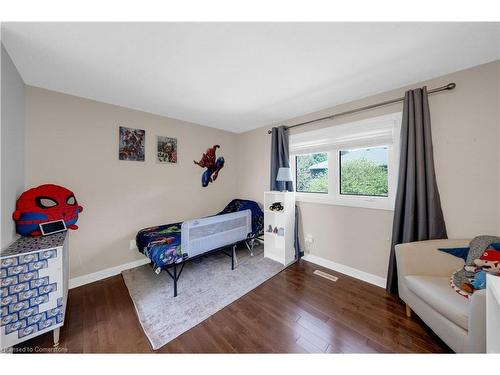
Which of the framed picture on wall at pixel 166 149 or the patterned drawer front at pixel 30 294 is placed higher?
the framed picture on wall at pixel 166 149

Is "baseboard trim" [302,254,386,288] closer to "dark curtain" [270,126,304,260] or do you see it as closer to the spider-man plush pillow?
"dark curtain" [270,126,304,260]

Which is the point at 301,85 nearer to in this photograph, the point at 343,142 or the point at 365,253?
the point at 343,142

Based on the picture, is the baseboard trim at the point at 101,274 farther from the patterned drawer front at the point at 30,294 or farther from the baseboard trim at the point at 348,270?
the baseboard trim at the point at 348,270

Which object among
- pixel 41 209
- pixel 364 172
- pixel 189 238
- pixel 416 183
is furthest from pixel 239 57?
pixel 41 209

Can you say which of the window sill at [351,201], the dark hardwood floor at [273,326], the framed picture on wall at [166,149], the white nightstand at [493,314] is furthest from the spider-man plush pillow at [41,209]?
the white nightstand at [493,314]

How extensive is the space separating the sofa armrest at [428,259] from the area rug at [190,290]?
1417mm

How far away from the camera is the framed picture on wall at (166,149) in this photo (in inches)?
109

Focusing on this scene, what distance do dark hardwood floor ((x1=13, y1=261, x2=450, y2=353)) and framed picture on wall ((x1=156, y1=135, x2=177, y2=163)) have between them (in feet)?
5.96

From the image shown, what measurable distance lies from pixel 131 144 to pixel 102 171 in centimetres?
51

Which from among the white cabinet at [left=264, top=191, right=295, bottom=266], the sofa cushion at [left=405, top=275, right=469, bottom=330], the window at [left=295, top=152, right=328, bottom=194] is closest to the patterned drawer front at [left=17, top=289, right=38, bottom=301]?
the white cabinet at [left=264, top=191, right=295, bottom=266]

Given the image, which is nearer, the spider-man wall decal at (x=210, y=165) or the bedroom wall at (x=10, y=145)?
the bedroom wall at (x=10, y=145)

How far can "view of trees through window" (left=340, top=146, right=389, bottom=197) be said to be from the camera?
7.20 ft

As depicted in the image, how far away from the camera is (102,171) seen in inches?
91.0
